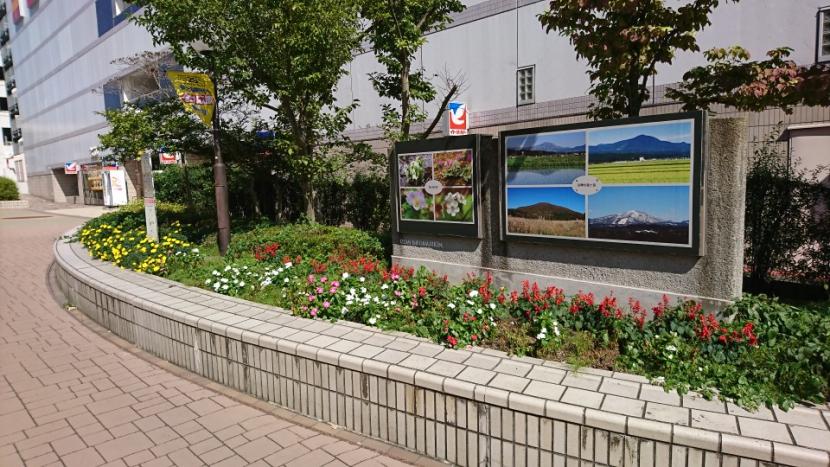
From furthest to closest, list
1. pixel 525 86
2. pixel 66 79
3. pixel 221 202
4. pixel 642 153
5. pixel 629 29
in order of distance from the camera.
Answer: pixel 66 79 < pixel 525 86 < pixel 221 202 < pixel 629 29 < pixel 642 153

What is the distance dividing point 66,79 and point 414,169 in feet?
136


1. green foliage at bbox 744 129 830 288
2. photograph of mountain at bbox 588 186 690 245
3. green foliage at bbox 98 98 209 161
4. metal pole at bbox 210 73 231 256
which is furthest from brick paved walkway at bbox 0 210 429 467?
green foliage at bbox 98 98 209 161

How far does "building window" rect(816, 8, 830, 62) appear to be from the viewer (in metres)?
7.82

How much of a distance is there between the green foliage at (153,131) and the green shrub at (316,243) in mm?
2853

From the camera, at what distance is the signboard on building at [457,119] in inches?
426

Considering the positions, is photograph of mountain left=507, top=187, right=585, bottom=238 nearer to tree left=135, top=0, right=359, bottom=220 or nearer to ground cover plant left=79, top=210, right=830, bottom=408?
ground cover plant left=79, top=210, right=830, bottom=408

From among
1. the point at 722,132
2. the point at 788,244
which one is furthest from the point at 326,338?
the point at 788,244

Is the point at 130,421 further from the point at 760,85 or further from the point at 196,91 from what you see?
the point at 760,85

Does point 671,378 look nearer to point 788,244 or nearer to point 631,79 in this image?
point 788,244

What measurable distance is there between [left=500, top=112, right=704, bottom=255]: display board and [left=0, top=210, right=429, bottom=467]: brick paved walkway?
2626 mm

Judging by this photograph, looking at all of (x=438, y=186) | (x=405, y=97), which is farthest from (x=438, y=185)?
(x=405, y=97)

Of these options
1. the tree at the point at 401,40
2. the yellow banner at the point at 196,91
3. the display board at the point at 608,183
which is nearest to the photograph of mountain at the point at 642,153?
the display board at the point at 608,183

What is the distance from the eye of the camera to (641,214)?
4.46 meters

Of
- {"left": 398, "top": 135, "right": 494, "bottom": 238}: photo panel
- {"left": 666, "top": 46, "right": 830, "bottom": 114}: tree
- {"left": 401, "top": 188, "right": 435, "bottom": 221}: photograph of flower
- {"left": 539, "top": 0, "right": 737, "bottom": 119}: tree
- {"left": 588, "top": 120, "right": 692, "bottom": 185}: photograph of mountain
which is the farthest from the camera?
{"left": 401, "top": 188, "right": 435, "bottom": 221}: photograph of flower
